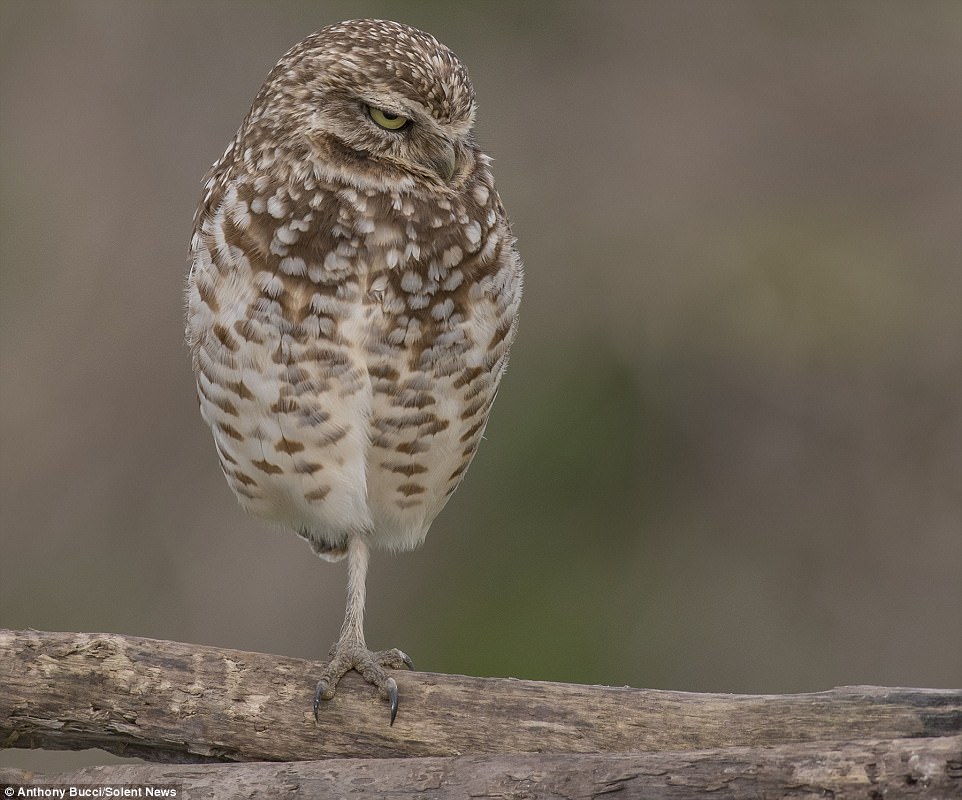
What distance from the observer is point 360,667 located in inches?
141

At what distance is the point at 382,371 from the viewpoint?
3557mm

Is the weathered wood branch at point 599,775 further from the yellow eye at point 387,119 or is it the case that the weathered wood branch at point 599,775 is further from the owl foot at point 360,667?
the yellow eye at point 387,119

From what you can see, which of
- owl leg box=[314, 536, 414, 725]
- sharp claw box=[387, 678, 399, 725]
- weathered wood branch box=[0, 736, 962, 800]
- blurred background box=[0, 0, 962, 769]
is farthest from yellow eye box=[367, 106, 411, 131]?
blurred background box=[0, 0, 962, 769]

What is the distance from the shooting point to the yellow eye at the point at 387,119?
3438 millimetres

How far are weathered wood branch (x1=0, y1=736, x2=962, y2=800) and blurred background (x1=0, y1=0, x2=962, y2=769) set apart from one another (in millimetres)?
3464

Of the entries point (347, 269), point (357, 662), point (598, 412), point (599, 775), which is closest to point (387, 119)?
point (347, 269)

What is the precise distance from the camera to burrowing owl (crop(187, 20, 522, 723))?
347 centimetres

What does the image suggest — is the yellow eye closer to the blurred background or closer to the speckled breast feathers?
A: the speckled breast feathers

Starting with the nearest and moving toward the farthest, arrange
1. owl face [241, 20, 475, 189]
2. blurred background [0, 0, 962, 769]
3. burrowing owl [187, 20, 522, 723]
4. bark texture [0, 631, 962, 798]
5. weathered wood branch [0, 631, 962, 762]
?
bark texture [0, 631, 962, 798]
weathered wood branch [0, 631, 962, 762]
owl face [241, 20, 475, 189]
burrowing owl [187, 20, 522, 723]
blurred background [0, 0, 962, 769]

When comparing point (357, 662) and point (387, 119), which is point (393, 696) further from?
point (387, 119)

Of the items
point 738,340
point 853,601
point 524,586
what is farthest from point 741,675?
point 738,340

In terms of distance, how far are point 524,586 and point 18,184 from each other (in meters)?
3.54

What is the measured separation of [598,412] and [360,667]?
339cm

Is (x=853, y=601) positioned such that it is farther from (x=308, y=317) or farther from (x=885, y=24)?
(x=308, y=317)
